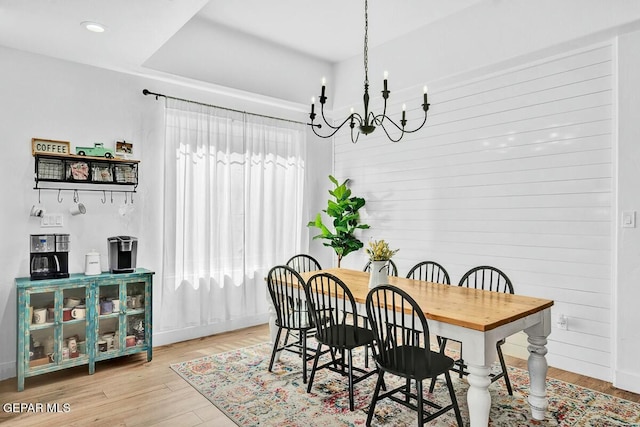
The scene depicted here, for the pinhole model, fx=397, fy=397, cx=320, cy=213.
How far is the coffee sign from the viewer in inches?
130

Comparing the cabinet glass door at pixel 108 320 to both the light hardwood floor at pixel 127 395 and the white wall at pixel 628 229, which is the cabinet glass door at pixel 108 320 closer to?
the light hardwood floor at pixel 127 395

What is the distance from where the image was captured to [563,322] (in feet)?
11.2

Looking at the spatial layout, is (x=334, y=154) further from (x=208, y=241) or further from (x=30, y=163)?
(x=30, y=163)

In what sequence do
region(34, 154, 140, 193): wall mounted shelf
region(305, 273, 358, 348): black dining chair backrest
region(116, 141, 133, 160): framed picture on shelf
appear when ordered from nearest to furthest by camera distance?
region(305, 273, 358, 348): black dining chair backrest
region(34, 154, 140, 193): wall mounted shelf
region(116, 141, 133, 160): framed picture on shelf

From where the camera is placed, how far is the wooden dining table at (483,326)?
2.09 m

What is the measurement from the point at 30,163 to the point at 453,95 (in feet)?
13.3

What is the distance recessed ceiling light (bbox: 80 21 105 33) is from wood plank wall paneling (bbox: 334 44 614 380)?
3.08 metres

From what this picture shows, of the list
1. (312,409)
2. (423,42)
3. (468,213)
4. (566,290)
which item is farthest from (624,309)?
(423,42)

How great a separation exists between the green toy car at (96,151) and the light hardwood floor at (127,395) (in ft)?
6.10

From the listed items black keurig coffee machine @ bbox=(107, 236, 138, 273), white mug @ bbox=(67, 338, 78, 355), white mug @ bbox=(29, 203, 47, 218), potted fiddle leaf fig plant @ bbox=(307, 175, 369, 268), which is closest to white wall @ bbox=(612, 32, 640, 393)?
potted fiddle leaf fig plant @ bbox=(307, 175, 369, 268)

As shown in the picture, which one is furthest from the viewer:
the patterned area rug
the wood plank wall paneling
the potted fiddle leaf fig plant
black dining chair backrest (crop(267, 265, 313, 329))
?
the potted fiddle leaf fig plant

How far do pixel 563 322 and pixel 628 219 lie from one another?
1.01 metres

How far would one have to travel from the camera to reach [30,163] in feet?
11.0

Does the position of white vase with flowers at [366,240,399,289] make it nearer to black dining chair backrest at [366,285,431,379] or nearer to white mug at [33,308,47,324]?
black dining chair backrest at [366,285,431,379]
